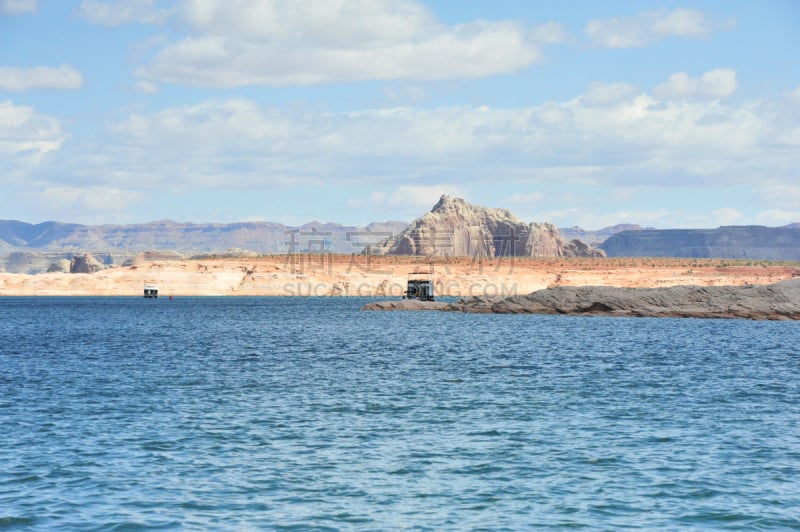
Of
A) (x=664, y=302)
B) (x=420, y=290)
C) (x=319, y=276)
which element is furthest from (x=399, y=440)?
(x=319, y=276)

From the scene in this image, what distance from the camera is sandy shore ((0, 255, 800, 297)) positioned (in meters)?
166

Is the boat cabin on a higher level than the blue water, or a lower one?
higher

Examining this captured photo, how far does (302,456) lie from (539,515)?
7297mm

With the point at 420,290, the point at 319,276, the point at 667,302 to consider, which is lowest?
the point at 667,302

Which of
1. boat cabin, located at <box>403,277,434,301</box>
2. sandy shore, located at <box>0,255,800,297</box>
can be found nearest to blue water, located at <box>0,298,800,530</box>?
boat cabin, located at <box>403,277,434,301</box>

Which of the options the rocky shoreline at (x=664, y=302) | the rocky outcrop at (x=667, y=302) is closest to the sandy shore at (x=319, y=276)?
the rocky shoreline at (x=664, y=302)

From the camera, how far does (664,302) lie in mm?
99688

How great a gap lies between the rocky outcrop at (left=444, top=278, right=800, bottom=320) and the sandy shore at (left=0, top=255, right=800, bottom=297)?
167 ft

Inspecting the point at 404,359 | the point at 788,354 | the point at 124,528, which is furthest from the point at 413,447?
the point at 788,354

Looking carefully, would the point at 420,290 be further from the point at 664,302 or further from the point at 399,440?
the point at 399,440

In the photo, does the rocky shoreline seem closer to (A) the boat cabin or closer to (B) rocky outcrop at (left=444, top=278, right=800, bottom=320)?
(B) rocky outcrop at (left=444, top=278, right=800, bottom=320)

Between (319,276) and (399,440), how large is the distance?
155 metres

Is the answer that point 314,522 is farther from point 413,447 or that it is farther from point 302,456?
point 413,447

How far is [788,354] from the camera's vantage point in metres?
52.7
